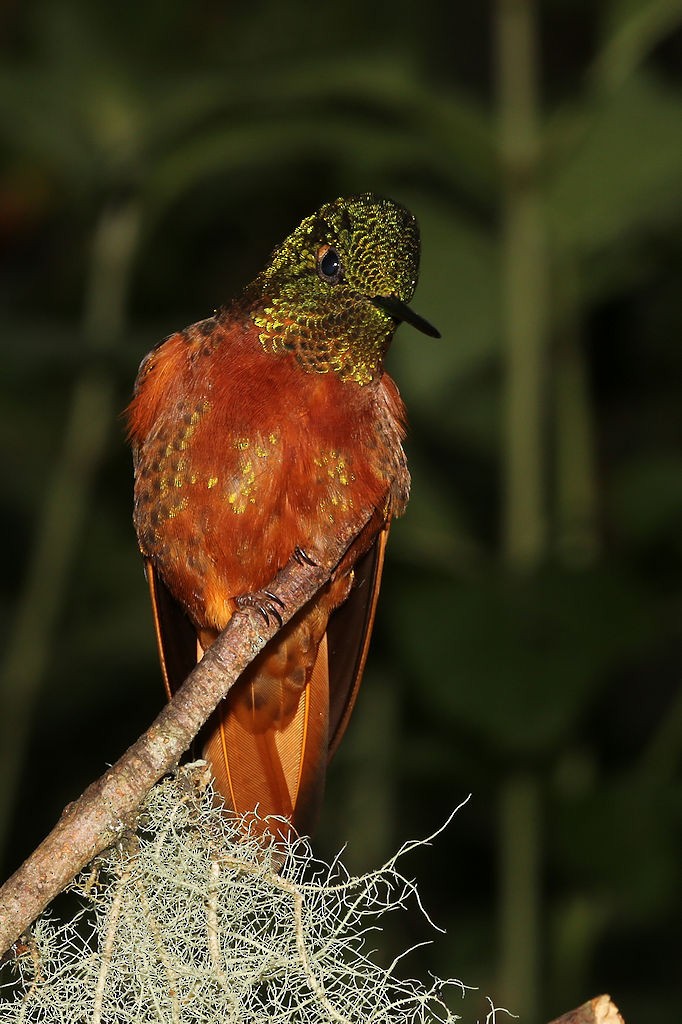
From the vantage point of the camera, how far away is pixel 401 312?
234 centimetres

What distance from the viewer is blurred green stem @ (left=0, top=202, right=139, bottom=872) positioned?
3705mm

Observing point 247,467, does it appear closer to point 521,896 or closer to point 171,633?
point 171,633

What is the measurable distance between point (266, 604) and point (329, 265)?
2.36 ft

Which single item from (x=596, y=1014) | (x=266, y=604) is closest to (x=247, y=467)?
(x=266, y=604)

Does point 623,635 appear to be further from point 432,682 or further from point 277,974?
point 277,974

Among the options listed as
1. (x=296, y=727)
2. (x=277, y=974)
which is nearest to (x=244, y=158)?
(x=296, y=727)

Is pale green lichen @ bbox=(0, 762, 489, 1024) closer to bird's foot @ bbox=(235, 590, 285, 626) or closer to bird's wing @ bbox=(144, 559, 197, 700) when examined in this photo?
bird's foot @ bbox=(235, 590, 285, 626)

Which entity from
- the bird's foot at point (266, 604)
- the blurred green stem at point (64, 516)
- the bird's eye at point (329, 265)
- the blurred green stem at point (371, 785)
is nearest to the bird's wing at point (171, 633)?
the bird's foot at point (266, 604)

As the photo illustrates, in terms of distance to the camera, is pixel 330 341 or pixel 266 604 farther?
pixel 330 341

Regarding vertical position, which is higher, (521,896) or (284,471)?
(284,471)

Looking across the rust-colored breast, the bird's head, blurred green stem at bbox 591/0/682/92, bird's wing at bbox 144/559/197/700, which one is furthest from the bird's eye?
blurred green stem at bbox 591/0/682/92

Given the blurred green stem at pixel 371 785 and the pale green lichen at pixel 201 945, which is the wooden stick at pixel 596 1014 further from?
the blurred green stem at pixel 371 785

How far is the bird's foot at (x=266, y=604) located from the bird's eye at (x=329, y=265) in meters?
0.65

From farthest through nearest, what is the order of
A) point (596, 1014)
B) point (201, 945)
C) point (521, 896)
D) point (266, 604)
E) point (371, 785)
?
point (371, 785)
point (521, 896)
point (266, 604)
point (201, 945)
point (596, 1014)
